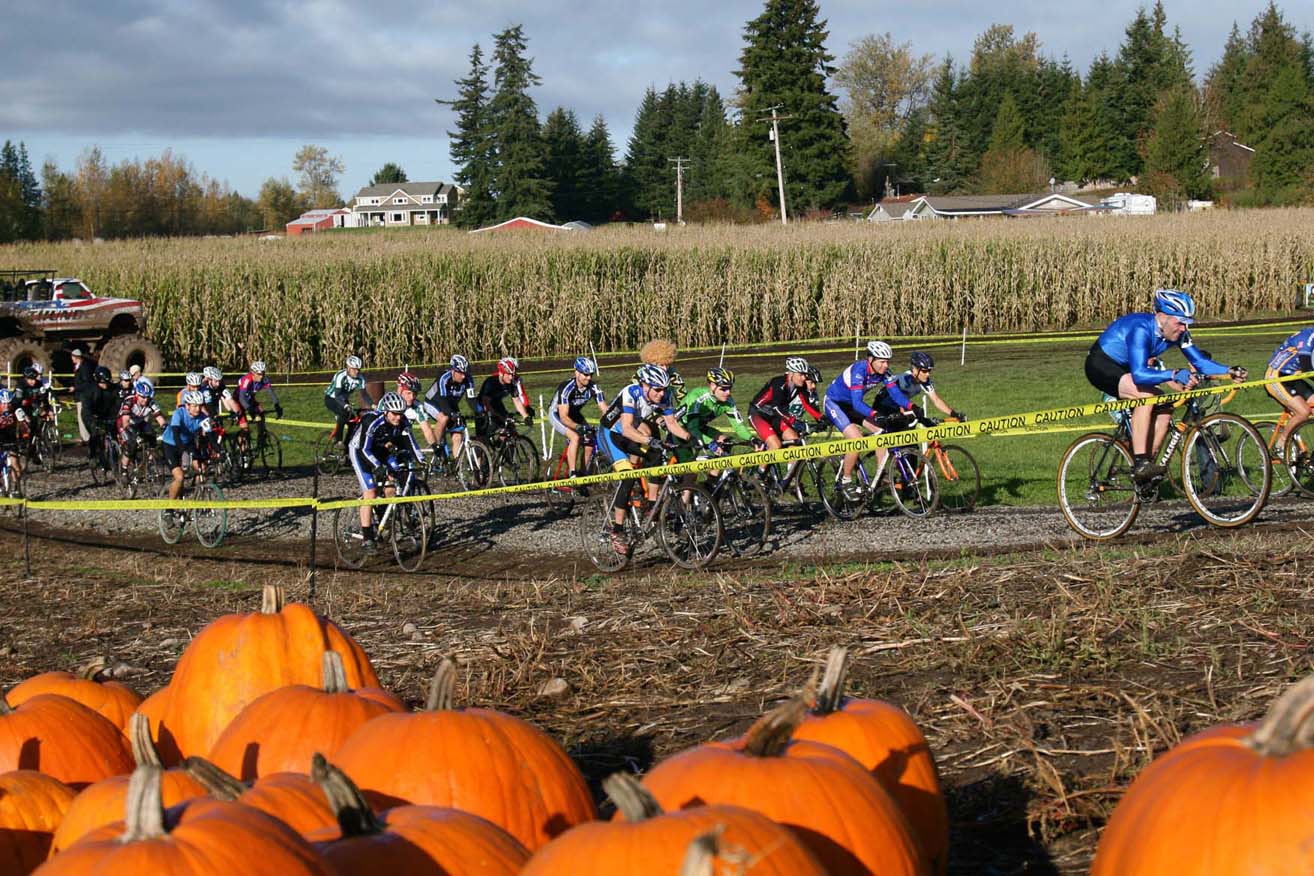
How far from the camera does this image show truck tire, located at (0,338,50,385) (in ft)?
Answer: 98.5

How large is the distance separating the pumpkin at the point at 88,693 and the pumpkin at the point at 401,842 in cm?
206

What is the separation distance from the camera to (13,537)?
17016 mm

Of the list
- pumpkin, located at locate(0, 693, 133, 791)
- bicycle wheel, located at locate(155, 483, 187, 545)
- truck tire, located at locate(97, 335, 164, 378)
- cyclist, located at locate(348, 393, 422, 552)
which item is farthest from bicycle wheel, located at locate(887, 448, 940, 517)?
truck tire, located at locate(97, 335, 164, 378)

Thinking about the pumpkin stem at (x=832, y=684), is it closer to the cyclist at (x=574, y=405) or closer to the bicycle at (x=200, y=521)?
the cyclist at (x=574, y=405)

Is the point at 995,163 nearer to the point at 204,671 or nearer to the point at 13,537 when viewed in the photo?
the point at 13,537

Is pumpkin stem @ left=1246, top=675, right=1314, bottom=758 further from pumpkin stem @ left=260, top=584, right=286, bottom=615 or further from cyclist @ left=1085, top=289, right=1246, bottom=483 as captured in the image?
cyclist @ left=1085, top=289, right=1246, bottom=483

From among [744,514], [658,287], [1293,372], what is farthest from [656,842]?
[658,287]

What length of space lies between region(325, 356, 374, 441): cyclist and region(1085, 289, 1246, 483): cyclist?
10.5 metres

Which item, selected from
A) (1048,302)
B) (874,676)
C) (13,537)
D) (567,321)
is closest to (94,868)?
(874,676)

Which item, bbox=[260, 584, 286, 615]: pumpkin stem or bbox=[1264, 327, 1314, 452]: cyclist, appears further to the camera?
bbox=[1264, 327, 1314, 452]: cyclist

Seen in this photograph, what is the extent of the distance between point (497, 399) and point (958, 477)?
6.51m

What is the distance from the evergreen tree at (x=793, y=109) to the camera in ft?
288

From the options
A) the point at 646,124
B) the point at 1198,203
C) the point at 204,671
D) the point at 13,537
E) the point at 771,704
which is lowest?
the point at 13,537

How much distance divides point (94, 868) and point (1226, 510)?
483 inches
